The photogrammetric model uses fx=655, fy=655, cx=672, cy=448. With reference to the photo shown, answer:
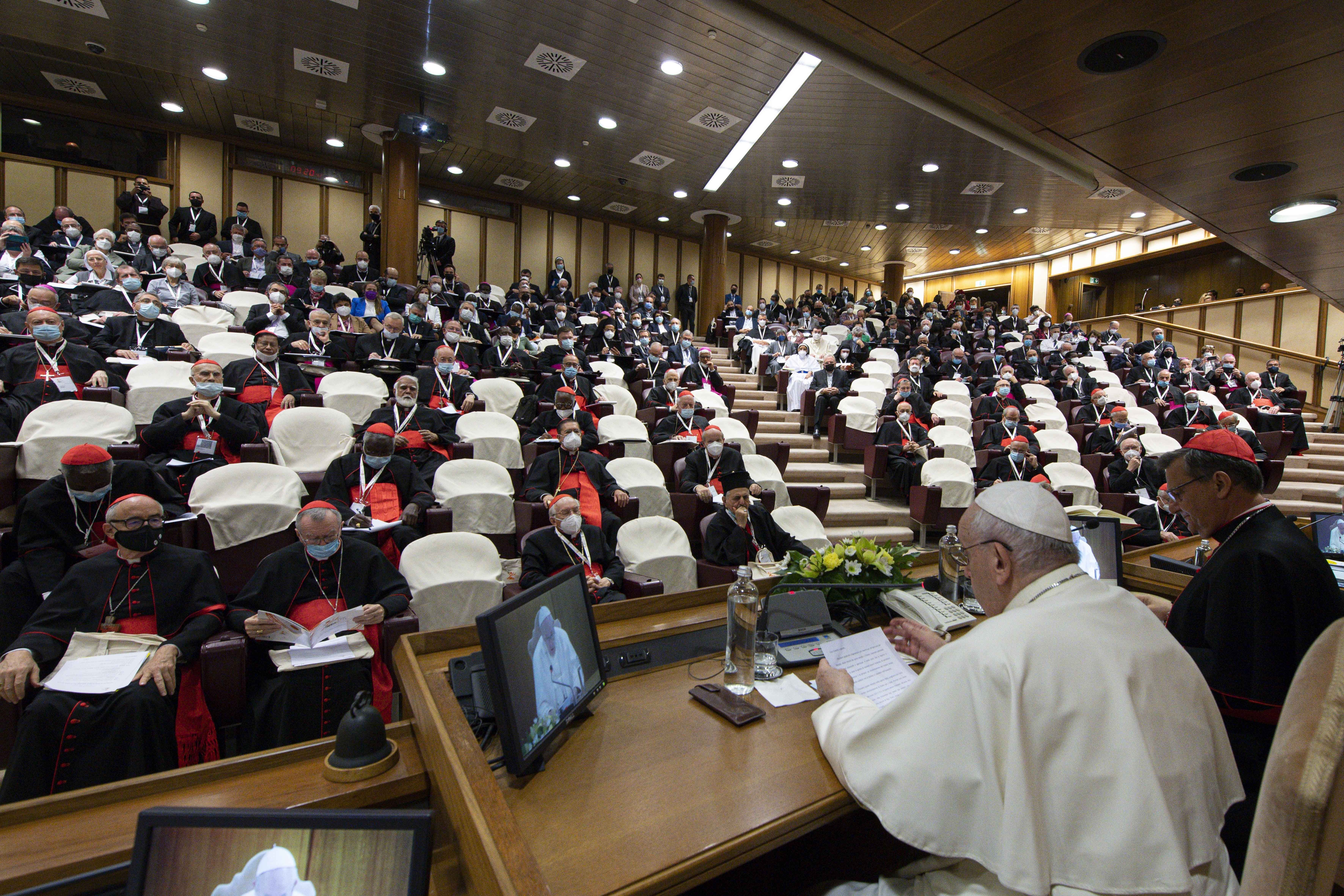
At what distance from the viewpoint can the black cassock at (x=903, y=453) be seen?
728cm

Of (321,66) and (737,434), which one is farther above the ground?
(321,66)

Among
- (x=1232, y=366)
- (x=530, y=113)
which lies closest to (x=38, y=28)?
(x=530, y=113)

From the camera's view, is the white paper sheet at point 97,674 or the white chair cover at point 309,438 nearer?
the white paper sheet at point 97,674

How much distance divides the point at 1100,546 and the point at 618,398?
5.55m

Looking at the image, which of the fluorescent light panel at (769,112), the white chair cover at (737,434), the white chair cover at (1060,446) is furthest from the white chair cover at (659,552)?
the white chair cover at (1060,446)

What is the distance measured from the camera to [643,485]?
5566mm

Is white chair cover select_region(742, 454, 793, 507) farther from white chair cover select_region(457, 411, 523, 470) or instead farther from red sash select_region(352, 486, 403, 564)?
red sash select_region(352, 486, 403, 564)

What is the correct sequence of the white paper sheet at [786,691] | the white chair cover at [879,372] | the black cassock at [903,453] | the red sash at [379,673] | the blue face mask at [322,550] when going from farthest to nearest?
1. the white chair cover at [879,372]
2. the black cassock at [903,453]
3. the blue face mask at [322,550]
4. the red sash at [379,673]
5. the white paper sheet at [786,691]

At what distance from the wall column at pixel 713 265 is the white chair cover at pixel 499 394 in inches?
339

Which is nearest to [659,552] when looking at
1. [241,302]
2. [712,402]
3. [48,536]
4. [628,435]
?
[628,435]

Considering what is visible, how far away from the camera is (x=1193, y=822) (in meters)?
1.13

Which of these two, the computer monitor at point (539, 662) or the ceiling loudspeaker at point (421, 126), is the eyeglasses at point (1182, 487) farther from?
the ceiling loudspeaker at point (421, 126)

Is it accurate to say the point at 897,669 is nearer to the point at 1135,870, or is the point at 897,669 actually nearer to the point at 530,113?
the point at 1135,870

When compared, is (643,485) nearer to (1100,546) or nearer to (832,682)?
(1100,546)
